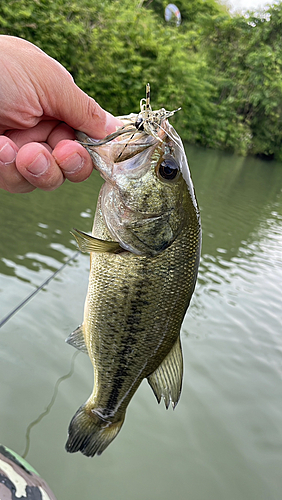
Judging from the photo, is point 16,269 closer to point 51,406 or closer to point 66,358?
point 66,358

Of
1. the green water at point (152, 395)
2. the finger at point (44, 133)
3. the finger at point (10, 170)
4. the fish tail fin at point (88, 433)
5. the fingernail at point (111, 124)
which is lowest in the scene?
the green water at point (152, 395)

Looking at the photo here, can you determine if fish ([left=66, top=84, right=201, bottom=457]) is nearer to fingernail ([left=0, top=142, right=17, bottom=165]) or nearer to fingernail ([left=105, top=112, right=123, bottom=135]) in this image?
fingernail ([left=105, top=112, right=123, bottom=135])

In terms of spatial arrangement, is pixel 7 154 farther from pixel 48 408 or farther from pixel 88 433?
pixel 48 408

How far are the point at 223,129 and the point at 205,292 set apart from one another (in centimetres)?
2756

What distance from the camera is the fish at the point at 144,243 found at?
1565 millimetres

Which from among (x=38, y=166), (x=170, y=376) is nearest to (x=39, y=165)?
(x=38, y=166)

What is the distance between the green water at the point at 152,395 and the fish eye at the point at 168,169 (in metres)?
2.37

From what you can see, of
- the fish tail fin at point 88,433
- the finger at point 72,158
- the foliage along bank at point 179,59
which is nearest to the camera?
the finger at point 72,158

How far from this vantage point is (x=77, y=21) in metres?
16.5

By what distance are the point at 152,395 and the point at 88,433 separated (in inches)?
72.6

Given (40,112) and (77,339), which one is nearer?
(40,112)

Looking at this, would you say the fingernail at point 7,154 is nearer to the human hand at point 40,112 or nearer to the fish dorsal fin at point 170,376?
the human hand at point 40,112

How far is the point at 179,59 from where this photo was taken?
22688 mm

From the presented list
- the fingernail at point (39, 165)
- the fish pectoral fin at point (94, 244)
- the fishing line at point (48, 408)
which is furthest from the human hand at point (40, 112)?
the fishing line at point (48, 408)
